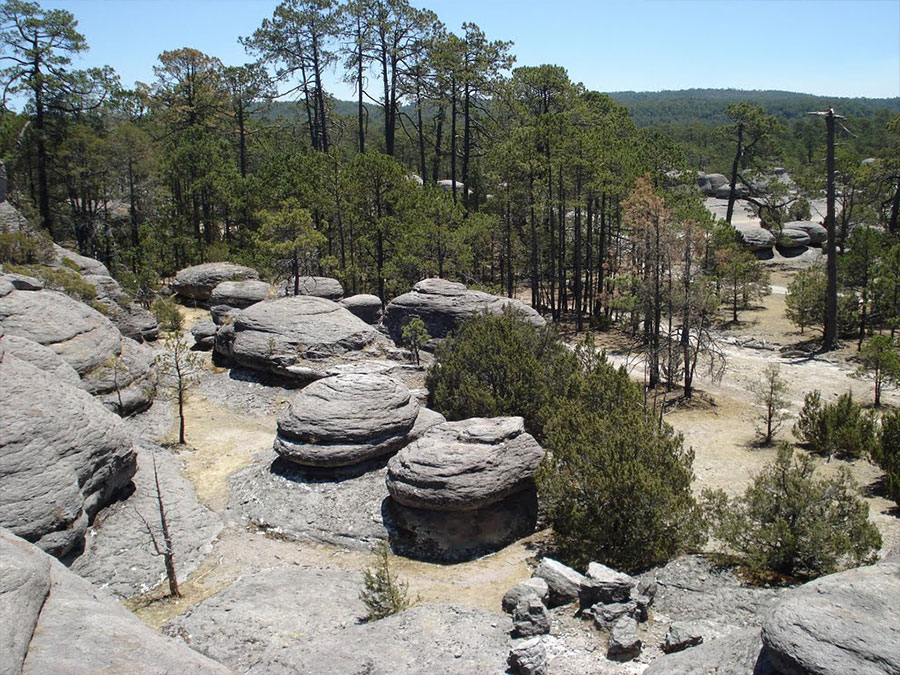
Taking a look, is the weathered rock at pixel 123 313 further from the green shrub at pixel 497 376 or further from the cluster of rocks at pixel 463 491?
the cluster of rocks at pixel 463 491

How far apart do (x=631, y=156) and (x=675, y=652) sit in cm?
2492

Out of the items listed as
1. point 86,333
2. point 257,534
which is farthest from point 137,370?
point 257,534

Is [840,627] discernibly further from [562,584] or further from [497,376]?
[497,376]

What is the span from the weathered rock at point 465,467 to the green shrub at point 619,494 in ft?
2.25

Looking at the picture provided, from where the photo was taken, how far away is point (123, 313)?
22.8 metres

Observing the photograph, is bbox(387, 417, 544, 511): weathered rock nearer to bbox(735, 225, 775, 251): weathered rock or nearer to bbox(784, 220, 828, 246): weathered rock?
bbox(735, 225, 775, 251): weathered rock

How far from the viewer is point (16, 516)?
10.4m

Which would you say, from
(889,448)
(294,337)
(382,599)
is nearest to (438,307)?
(294,337)

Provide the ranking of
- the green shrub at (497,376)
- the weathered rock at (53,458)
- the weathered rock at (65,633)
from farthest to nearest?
the green shrub at (497,376), the weathered rock at (53,458), the weathered rock at (65,633)

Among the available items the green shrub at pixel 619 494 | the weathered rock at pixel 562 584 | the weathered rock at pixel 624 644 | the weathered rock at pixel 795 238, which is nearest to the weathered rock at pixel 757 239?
the weathered rock at pixel 795 238

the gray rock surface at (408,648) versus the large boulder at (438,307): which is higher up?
the large boulder at (438,307)

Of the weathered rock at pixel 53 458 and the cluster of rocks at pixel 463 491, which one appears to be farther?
the cluster of rocks at pixel 463 491

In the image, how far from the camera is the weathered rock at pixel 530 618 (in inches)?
346

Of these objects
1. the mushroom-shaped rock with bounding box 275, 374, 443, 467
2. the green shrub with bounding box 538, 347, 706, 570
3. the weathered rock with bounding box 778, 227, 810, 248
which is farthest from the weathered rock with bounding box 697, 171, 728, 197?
the green shrub with bounding box 538, 347, 706, 570
